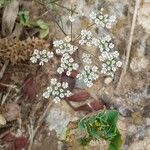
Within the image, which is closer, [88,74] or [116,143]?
[116,143]

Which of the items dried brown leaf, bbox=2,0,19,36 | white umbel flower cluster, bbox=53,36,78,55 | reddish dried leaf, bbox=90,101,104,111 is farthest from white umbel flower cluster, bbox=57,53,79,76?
dried brown leaf, bbox=2,0,19,36

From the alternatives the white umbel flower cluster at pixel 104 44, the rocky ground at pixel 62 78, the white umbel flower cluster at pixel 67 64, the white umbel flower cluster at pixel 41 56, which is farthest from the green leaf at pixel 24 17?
the white umbel flower cluster at pixel 104 44

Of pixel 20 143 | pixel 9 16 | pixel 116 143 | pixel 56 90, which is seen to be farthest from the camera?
pixel 9 16

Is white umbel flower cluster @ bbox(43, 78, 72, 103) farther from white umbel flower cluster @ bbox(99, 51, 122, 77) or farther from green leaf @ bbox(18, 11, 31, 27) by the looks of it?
green leaf @ bbox(18, 11, 31, 27)

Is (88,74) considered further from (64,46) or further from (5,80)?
(5,80)

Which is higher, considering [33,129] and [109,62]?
[109,62]

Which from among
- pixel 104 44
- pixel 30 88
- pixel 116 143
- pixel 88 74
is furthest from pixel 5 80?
pixel 116 143
